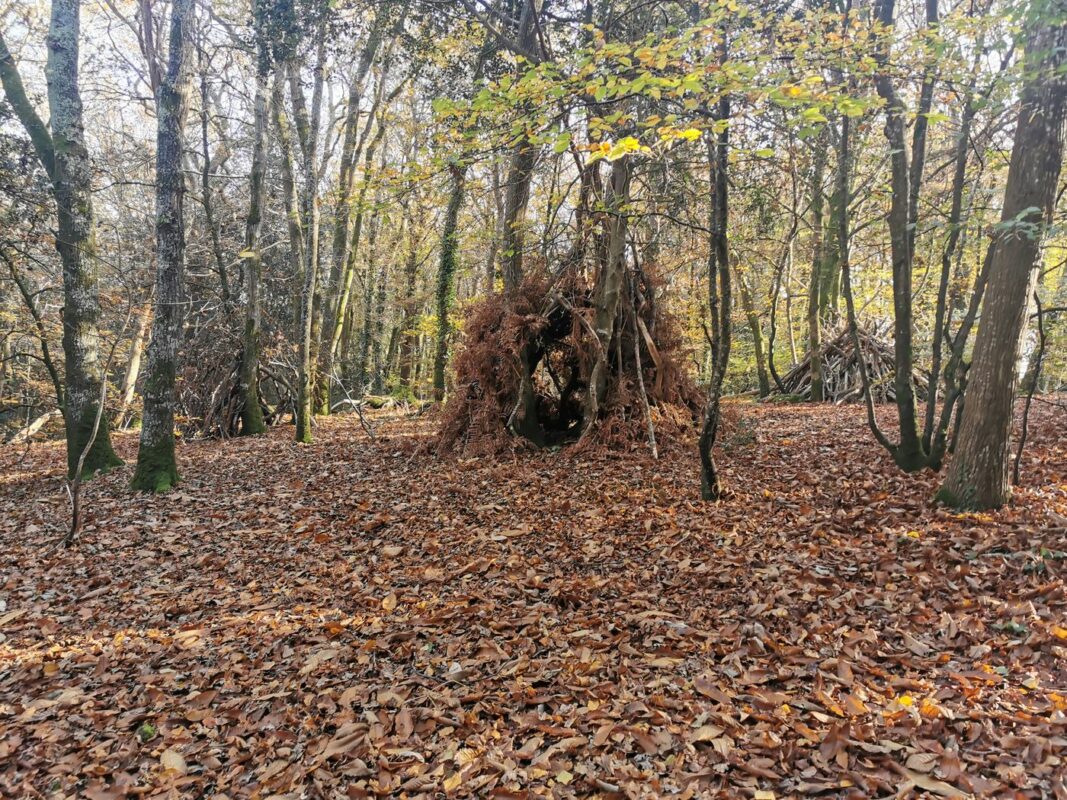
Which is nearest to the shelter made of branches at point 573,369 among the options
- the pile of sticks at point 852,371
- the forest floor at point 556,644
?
the forest floor at point 556,644

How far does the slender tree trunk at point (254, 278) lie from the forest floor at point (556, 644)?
576cm

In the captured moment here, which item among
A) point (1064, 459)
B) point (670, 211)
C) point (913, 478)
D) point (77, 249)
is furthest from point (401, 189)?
point (1064, 459)

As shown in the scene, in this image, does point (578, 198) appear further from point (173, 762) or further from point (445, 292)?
point (173, 762)

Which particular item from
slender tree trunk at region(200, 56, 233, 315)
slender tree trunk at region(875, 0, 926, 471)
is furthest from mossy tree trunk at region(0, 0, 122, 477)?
slender tree trunk at region(875, 0, 926, 471)

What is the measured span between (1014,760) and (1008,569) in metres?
1.97

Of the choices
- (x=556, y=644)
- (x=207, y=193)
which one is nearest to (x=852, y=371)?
(x=556, y=644)

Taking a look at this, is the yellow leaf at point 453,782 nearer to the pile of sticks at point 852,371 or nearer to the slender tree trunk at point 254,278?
the slender tree trunk at point 254,278

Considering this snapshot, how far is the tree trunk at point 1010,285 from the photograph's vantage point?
175 inches

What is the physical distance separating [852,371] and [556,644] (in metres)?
11.6

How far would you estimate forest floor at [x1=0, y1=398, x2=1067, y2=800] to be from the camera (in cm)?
283

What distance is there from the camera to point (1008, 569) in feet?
13.5

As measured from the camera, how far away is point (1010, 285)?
468 centimetres

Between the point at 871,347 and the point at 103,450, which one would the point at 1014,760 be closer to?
the point at 103,450

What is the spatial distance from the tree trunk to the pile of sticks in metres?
7.52
